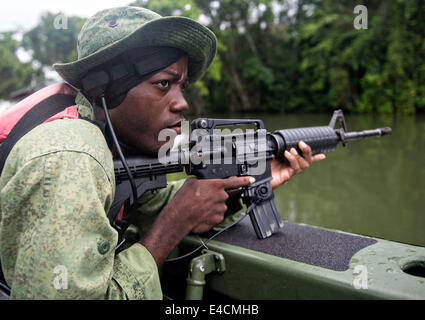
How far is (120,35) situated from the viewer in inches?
52.1

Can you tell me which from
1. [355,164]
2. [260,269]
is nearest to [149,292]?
[260,269]

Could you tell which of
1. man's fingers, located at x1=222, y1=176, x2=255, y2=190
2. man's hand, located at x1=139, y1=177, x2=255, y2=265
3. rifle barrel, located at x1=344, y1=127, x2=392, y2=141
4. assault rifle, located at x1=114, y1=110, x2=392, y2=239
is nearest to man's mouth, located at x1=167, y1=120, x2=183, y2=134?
assault rifle, located at x1=114, y1=110, x2=392, y2=239

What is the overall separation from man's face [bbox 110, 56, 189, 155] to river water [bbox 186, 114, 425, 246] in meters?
2.50

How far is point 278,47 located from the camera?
22.7 metres

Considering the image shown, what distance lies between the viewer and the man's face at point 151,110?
1348mm

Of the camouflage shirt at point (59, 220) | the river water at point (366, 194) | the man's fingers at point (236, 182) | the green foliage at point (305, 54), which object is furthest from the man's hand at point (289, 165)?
the green foliage at point (305, 54)

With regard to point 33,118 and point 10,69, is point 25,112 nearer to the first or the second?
point 33,118

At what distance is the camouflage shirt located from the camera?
0.91 meters

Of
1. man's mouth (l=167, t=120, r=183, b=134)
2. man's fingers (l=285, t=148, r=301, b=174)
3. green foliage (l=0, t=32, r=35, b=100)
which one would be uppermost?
green foliage (l=0, t=32, r=35, b=100)

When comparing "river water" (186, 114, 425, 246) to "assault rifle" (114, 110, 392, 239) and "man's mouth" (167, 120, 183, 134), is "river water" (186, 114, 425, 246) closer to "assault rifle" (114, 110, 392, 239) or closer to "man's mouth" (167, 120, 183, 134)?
"assault rifle" (114, 110, 392, 239)

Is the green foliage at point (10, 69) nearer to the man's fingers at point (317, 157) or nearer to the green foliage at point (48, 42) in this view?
the green foliage at point (48, 42)

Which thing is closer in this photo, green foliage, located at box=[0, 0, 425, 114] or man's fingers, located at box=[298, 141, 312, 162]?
man's fingers, located at box=[298, 141, 312, 162]

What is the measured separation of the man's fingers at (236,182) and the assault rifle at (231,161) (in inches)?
3.0
